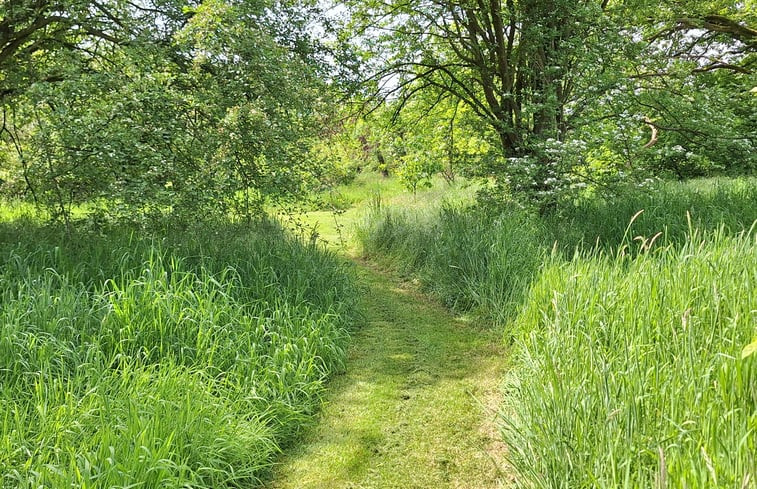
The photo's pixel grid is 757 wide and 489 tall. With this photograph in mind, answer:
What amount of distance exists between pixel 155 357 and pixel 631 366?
9.84 ft

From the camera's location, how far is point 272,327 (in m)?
4.06

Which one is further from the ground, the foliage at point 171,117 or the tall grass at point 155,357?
the foliage at point 171,117

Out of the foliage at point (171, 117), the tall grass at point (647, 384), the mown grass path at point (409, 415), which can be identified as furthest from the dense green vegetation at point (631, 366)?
the foliage at point (171, 117)

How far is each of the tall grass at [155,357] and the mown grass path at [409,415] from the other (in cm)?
20

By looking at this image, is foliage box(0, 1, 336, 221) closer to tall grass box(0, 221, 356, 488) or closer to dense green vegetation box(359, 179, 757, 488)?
tall grass box(0, 221, 356, 488)

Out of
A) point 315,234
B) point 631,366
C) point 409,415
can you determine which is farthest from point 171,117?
point 631,366

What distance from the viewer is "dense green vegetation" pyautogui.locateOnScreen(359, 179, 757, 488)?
175 cm

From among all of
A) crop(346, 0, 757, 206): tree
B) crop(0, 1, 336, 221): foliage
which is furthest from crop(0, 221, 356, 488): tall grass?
crop(346, 0, 757, 206): tree

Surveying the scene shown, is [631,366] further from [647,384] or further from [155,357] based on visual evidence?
[155,357]

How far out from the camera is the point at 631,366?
7.00 ft

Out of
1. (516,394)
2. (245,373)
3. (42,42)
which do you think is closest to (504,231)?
(516,394)

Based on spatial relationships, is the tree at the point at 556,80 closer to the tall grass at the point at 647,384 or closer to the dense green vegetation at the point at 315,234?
the dense green vegetation at the point at 315,234

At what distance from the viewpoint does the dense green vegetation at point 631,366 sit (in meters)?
1.75

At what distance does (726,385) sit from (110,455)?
275 cm
